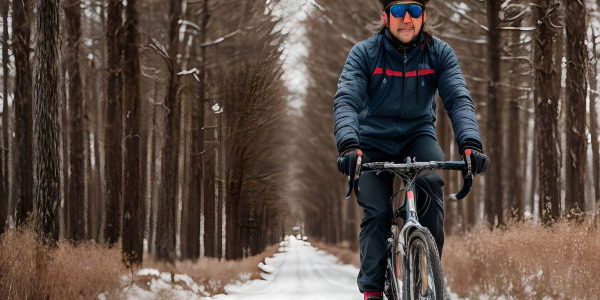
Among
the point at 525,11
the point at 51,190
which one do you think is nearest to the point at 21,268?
the point at 51,190

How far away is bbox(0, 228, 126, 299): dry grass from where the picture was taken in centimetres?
636

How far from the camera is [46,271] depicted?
6918 mm

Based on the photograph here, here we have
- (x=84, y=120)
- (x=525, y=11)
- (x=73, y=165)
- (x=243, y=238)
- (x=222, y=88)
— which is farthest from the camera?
(x=243, y=238)

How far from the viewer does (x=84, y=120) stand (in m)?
18.6

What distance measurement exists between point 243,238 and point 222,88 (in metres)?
10.1

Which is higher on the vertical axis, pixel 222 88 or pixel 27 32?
pixel 27 32

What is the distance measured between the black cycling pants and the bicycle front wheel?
0.42 meters

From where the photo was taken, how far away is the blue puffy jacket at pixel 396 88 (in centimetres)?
384

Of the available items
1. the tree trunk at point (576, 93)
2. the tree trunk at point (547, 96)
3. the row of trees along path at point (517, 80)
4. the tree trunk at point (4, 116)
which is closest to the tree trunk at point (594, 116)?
the row of trees along path at point (517, 80)

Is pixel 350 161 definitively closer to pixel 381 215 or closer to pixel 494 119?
pixel 381 215

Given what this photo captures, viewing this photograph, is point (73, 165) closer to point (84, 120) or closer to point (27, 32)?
point (84, 120)

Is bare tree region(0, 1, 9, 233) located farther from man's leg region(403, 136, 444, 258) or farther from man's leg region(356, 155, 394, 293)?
man's leg region(403, 136, 444, 258)

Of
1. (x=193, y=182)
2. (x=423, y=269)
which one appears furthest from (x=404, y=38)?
(x=193, y=182)

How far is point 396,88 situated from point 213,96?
8.20 metres
